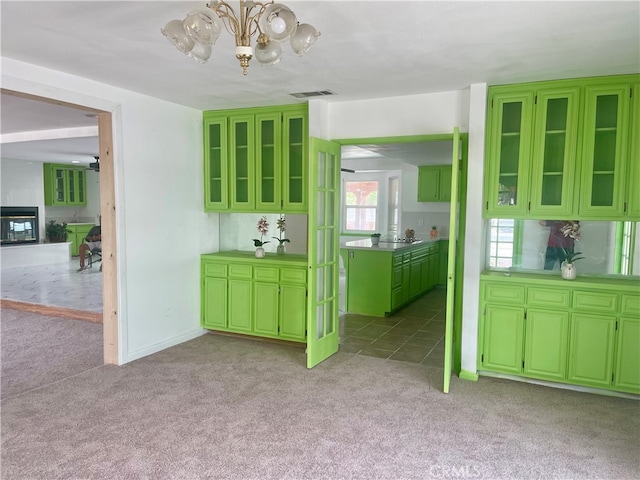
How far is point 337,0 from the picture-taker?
2215 mm

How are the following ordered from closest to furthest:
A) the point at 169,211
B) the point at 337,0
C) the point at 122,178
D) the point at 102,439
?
the point at 337,0 → the point at 102,439 → the point at 122,178 → the point at 169,211

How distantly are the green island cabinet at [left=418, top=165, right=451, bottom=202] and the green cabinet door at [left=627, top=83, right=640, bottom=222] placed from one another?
189 inches

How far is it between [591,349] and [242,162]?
3.68 meters

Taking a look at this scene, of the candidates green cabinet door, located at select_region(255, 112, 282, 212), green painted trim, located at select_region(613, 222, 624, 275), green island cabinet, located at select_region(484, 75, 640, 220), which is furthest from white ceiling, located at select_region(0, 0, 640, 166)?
green painted trim, located at select_region(613, 222, 624, 275)

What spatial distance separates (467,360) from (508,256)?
106 centimetres

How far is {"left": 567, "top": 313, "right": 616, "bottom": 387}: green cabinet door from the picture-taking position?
3.49 m

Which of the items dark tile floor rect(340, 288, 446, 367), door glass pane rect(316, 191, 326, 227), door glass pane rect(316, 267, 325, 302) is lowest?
dark tile floor rect(340, 288, 446, 367)

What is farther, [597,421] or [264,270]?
[264,270]

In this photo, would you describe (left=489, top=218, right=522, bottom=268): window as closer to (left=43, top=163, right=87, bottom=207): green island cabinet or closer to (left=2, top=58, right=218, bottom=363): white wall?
(left=2, top=58, right=218, bottom=363): white wall

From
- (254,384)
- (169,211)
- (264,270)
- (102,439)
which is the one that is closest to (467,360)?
(254,384)

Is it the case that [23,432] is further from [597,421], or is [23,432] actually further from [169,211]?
[597,421]

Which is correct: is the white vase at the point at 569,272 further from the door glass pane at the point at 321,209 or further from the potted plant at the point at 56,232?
the potted plant at the point at 56,232

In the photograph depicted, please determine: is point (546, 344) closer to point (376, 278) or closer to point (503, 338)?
point (503, 338)

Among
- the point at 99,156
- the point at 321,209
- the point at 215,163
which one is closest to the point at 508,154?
the point at 321,209
